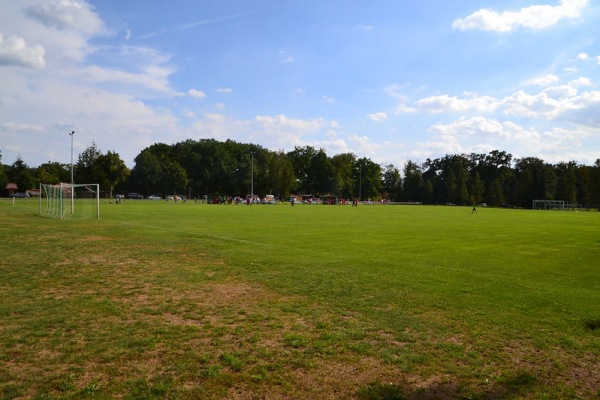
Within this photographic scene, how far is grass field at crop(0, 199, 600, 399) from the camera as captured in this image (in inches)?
211

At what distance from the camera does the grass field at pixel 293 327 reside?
5348mm

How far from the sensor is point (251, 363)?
5848 millimetres

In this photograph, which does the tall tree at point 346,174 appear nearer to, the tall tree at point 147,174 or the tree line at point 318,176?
the tree line at point 318,176

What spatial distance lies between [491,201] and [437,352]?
140769 mm

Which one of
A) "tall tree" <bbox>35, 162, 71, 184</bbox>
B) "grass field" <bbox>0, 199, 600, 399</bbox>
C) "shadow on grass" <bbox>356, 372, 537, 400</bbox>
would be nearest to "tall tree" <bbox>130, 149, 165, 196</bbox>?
"tall tree" <bbox>35, 162, 71, 184</bbox>

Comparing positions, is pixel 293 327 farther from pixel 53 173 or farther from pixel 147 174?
pixel 53 173

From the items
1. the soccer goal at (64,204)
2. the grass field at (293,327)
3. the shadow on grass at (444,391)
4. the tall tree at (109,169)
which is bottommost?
the shadow on grass at (444,391)

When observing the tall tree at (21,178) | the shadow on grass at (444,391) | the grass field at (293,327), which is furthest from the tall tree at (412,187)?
the shadow on grass at (444,391)

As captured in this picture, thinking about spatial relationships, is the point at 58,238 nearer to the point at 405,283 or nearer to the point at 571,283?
the point at 405,283

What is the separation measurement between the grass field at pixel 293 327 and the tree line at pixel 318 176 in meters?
93.0

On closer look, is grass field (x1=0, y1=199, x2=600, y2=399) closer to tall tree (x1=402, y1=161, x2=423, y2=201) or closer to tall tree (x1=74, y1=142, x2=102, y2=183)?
tall tree (x1=74, y1=142, x2=102, y2=183)

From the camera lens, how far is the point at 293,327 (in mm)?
7391

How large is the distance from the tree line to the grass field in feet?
305

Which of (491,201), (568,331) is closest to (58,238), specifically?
(568,331)
